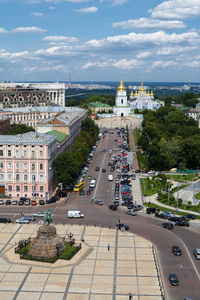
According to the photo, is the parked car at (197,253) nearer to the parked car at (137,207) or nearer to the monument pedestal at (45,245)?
the monument pedestal at (45,245)

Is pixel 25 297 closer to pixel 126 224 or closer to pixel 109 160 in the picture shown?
pixel 126 224

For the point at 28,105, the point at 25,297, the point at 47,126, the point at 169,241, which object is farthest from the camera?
the point at 28,105

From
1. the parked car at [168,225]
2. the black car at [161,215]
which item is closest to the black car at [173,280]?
the parked car at [168,225]

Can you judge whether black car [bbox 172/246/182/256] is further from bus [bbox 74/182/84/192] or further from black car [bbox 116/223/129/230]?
bus [bbox 74/182/84/192]

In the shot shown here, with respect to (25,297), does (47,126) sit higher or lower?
higher

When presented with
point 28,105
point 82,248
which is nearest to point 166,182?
point 82,248
